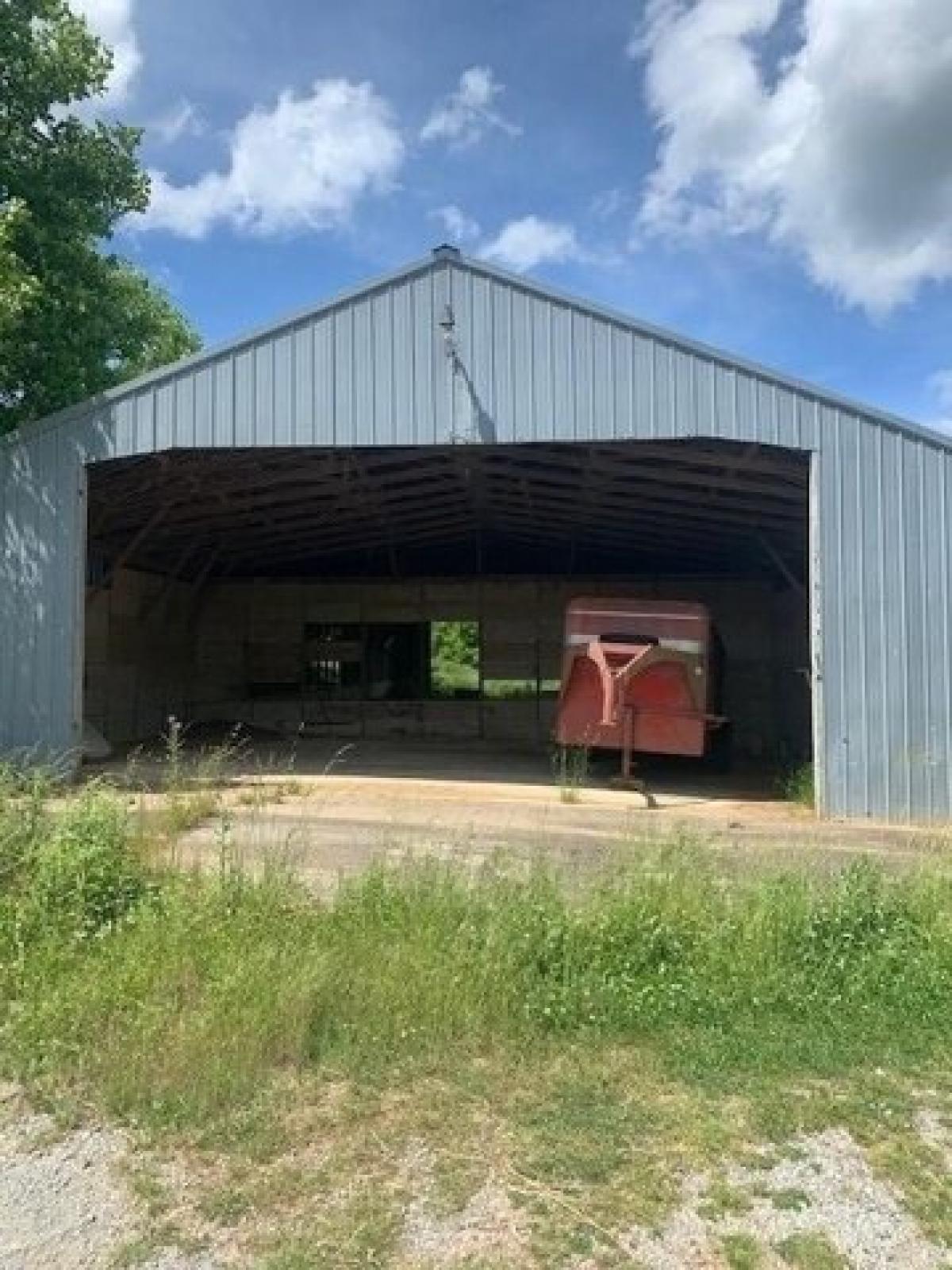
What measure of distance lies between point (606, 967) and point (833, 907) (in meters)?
1.27

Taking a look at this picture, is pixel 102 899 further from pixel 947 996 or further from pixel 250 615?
pixel 250 615

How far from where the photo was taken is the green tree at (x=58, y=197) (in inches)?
579

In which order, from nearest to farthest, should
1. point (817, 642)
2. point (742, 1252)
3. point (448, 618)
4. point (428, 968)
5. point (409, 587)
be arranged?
1. point (742, 1252)
2. point (428, 968)
3. point (817, 642)
4. point (448, 618)
5. point (409, 587)

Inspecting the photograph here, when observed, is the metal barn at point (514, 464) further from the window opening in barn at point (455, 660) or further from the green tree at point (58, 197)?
the window opening in barn at point (455, 660)

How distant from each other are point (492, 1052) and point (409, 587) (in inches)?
706

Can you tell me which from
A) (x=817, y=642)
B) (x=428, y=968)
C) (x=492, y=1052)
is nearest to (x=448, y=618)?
(x=817, y=642)

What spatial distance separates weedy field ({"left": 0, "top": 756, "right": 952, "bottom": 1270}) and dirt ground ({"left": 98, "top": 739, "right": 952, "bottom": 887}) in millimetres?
923

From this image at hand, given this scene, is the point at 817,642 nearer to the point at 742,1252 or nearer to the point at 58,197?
the point at 742,1252

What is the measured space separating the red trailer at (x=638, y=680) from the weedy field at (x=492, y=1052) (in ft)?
22.6

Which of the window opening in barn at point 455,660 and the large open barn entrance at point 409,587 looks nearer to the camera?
the large open barn entrance at point 409,587

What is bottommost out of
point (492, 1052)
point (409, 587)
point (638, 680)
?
point (492, 1052)

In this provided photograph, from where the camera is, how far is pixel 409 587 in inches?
866

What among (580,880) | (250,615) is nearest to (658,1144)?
(580,880)

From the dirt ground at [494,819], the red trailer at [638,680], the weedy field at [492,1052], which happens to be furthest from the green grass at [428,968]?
the red trailer at [638,680]
